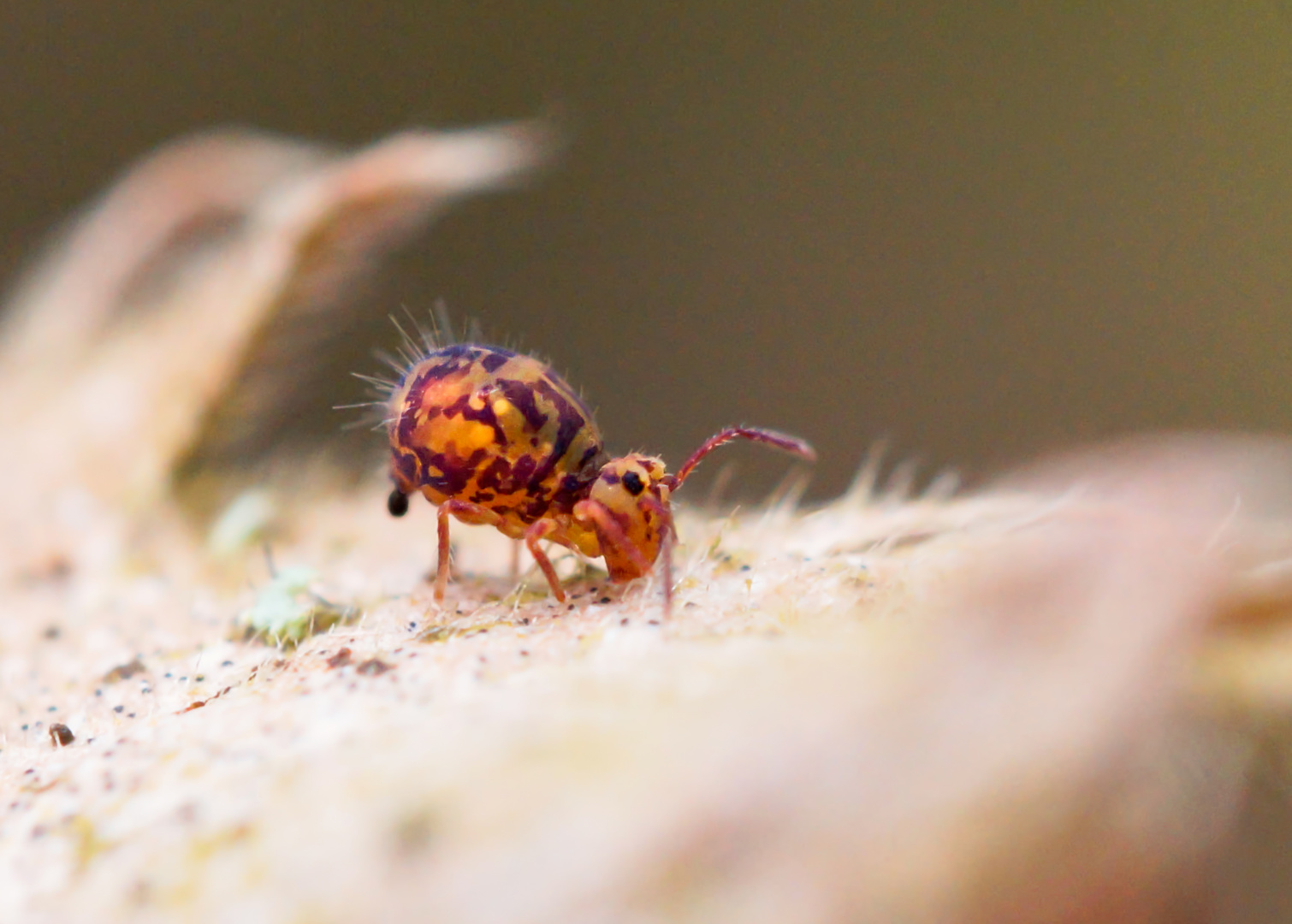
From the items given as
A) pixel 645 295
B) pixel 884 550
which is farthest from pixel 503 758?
pixel 645 295

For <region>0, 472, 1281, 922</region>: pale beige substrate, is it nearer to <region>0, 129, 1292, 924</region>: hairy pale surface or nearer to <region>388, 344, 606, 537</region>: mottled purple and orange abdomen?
<region>0, 129, 1292, 924</region>: hairy pale surface

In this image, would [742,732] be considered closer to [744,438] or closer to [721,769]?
[721,769]

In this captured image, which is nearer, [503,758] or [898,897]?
[898,897]

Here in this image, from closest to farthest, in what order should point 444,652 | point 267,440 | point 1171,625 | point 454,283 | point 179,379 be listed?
1. point 1171,625
2. point 444,652
3. point 179,379
4. point 267,440
5. point 454,283

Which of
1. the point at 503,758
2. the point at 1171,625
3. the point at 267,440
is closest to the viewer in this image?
the point at 1171,625

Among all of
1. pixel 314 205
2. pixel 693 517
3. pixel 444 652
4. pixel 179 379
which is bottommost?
pixel 693 517

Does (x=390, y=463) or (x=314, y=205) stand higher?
(x=314, y=205)

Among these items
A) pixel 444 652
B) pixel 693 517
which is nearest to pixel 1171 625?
pixel 444 652

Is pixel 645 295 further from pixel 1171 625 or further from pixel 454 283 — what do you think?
pixel 1171 625

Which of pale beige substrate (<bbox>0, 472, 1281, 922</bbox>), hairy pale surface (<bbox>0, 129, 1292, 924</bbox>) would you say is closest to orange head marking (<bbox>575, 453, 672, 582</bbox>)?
hairy pale surface (<bbox>0, 129, 1292, 924</bbox>)
